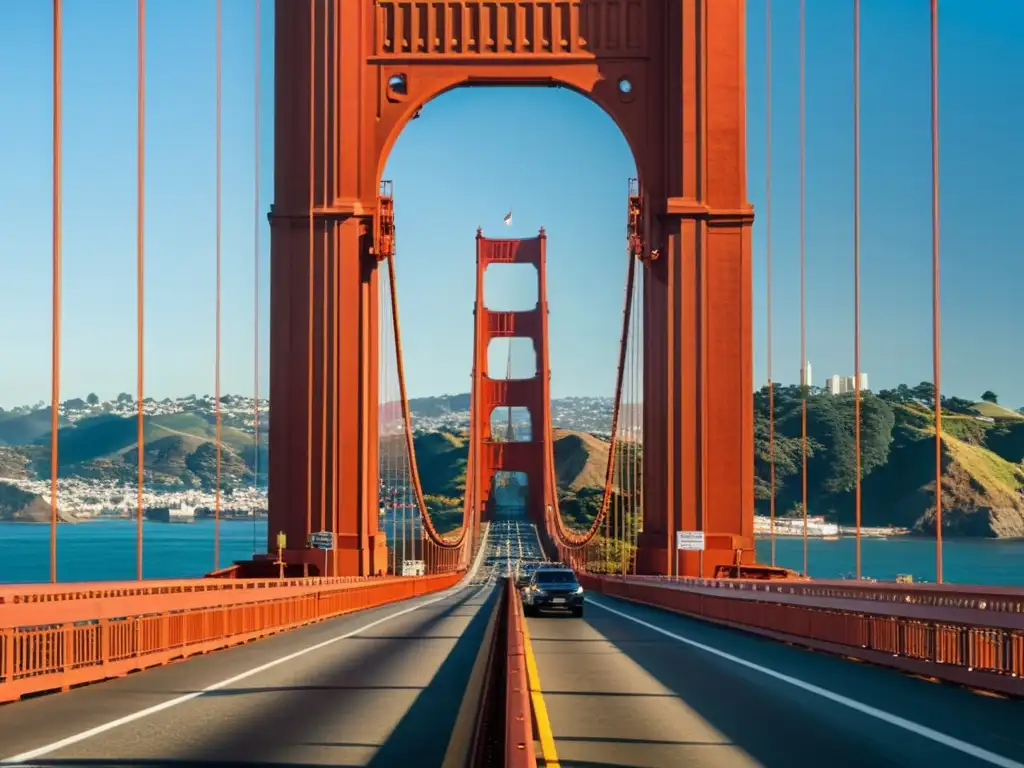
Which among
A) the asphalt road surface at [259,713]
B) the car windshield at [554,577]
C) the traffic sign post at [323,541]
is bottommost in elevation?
the car windshield at [554,577]

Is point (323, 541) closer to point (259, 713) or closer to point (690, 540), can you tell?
point (690, 540)

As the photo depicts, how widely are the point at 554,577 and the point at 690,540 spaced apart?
5452 millimetres

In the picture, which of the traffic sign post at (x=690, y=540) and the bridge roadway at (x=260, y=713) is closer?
the bridge roadway at (x=260, y=713)

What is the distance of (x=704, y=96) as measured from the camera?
4519 centimetres

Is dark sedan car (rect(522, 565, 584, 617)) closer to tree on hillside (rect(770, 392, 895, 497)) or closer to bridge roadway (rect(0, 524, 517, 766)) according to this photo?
bridge roadway (rect(0, 524, 517, 766))

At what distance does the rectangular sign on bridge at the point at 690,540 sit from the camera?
43.7 metres

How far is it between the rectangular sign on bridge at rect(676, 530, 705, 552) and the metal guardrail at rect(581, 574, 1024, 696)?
423 inches

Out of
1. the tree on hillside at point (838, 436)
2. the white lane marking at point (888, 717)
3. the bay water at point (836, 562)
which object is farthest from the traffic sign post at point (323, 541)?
the bay water at point (836, 562)

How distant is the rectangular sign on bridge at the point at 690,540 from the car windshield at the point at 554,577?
14.4 ft

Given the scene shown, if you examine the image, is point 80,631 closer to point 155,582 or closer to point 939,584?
point 155,582

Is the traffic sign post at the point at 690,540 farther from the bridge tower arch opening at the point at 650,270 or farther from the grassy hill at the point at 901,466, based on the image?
the grassy hill at the point at 901,466

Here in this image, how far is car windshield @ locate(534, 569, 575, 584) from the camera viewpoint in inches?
1565

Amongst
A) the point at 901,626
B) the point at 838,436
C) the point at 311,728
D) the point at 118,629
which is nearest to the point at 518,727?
the point at 311,728

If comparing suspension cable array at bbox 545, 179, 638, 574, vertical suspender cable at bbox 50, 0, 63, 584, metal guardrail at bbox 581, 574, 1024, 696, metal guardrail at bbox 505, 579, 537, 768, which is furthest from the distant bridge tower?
metal guardrail at bbox 505, 579, 537, 768
